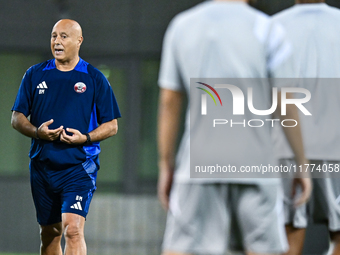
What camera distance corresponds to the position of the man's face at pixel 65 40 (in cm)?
425

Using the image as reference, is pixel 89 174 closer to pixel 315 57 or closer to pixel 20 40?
pixel 315 57

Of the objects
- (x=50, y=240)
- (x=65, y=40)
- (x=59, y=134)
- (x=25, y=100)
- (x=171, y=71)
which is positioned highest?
(x=65, y=40)

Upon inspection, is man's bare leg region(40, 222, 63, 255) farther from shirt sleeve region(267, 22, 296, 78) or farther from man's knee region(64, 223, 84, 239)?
shirt sleeve region(267, 22, 296, 78)

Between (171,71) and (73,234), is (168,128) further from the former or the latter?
(73,234)

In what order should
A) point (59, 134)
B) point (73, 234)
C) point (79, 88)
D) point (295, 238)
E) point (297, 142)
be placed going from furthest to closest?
point (79, 88)
point (59, 134)
point (73, 234)
point (295, 238)
point (297, 142)

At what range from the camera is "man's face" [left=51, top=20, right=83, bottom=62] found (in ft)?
13.9

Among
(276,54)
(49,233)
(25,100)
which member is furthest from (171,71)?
(49,233)

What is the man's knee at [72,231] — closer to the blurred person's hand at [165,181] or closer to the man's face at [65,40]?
the man's face at [65,40]

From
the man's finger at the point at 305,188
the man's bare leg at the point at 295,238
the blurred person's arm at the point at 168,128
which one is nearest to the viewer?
the blurred person's arm at the point at 168,128

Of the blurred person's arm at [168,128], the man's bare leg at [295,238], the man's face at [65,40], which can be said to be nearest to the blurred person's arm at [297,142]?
the blurred person's arm at [168,128]

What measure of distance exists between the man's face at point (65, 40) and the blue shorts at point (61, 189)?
83 centimetres

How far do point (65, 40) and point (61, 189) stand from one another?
1.14 m

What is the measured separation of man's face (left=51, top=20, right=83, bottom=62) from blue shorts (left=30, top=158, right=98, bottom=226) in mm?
832

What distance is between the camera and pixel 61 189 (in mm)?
4211
